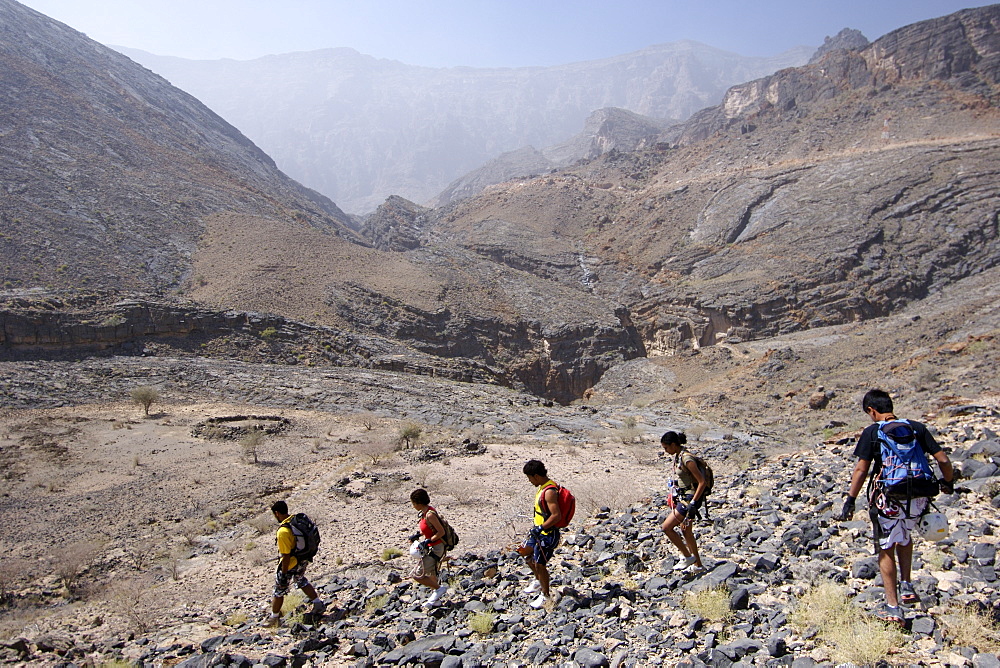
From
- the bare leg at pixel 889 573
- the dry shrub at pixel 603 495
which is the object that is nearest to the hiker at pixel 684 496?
the bare leg at pixel 889 573

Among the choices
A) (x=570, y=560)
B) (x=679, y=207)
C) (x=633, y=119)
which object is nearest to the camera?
(x=570, y=560)

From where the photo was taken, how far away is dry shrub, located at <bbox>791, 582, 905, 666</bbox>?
10.6 ft

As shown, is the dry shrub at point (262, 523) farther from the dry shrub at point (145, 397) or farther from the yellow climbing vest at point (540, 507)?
the dry shrub at point (145, 397)

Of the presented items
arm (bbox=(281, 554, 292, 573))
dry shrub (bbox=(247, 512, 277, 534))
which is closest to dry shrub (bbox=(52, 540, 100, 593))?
dry shrub (bbox=(247, 512, 277, 534))

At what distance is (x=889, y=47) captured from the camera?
164ft

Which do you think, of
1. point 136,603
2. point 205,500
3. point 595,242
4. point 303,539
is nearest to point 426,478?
point 205,500

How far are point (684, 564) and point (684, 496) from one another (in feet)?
2.33

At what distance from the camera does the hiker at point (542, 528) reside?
16.2 feet

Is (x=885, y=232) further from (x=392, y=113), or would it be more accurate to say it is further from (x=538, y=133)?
(x=392, y=113)

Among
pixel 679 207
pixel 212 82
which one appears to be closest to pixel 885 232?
pixel 679 207

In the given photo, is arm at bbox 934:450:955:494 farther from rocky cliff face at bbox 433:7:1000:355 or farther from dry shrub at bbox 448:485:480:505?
rocky cliff face at bbox 433:7:1000:355

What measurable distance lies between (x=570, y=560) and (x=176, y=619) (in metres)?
4.73

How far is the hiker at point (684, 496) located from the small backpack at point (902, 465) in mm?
1513

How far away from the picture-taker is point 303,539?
591 centimetres
